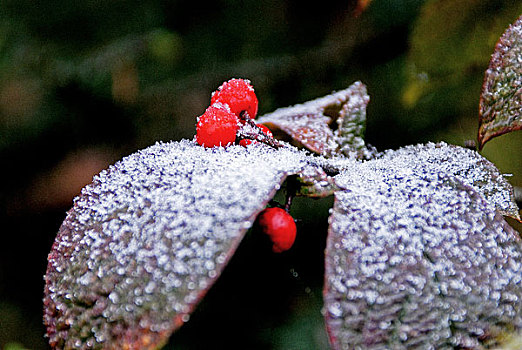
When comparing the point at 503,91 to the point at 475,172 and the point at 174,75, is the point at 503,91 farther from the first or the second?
the point at 174,75

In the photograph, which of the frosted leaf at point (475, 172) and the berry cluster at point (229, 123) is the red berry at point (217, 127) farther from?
the frosted leaf at point (475, 172)

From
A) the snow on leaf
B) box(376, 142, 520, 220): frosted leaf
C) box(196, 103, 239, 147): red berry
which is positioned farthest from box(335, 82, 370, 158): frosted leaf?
box(196, 103, 239, 147): red berry

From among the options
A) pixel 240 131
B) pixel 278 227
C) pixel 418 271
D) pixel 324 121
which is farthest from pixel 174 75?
pixel 418 271

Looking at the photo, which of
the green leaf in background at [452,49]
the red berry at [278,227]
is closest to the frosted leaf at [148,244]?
the red berry at [278,227]

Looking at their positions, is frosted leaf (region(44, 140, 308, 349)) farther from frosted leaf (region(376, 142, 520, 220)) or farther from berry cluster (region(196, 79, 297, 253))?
frosted leaf (region(376, 142, 520, 220))

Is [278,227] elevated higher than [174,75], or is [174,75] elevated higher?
[278,227]

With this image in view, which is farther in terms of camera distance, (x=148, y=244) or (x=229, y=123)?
(x=229, y=123)

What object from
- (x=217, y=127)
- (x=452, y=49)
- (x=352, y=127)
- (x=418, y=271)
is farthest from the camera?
(x=452, y=49)
